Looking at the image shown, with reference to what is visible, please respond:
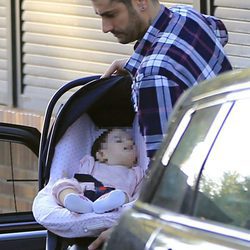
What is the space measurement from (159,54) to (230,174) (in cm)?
141

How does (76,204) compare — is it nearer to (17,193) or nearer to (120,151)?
(120,151)

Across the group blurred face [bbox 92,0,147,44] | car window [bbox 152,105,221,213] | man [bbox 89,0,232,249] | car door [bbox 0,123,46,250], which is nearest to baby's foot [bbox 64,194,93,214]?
man [bbox 89,0,232,249]

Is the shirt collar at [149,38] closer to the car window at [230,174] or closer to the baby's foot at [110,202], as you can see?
the baby's foot at [110,202]

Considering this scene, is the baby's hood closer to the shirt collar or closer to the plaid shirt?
the plaid shirt

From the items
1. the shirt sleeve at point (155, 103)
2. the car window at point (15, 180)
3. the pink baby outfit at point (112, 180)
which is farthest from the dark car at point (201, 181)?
the car window at point (15, 180)

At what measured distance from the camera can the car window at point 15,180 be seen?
5.93m

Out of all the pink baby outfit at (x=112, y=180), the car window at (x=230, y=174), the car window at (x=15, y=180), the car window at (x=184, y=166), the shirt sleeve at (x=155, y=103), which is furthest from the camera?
the car window at (x=15, y=180)

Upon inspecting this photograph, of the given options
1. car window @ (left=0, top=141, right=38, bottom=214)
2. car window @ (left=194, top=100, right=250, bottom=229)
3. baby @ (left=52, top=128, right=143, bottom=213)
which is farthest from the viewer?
car window @ (left=0, top=141, right=38, bottom=214)

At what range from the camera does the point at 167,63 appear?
4.61 meters

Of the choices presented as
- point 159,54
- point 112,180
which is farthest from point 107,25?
point 112,180

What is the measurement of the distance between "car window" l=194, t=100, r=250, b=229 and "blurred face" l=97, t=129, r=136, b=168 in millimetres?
1649

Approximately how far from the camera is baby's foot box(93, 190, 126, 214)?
482cm

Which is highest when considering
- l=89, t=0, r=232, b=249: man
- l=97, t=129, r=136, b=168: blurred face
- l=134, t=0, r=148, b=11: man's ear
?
l=134, t=0, r=148, b=11: man's ear

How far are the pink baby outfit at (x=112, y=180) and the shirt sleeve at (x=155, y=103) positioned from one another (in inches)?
19.2
